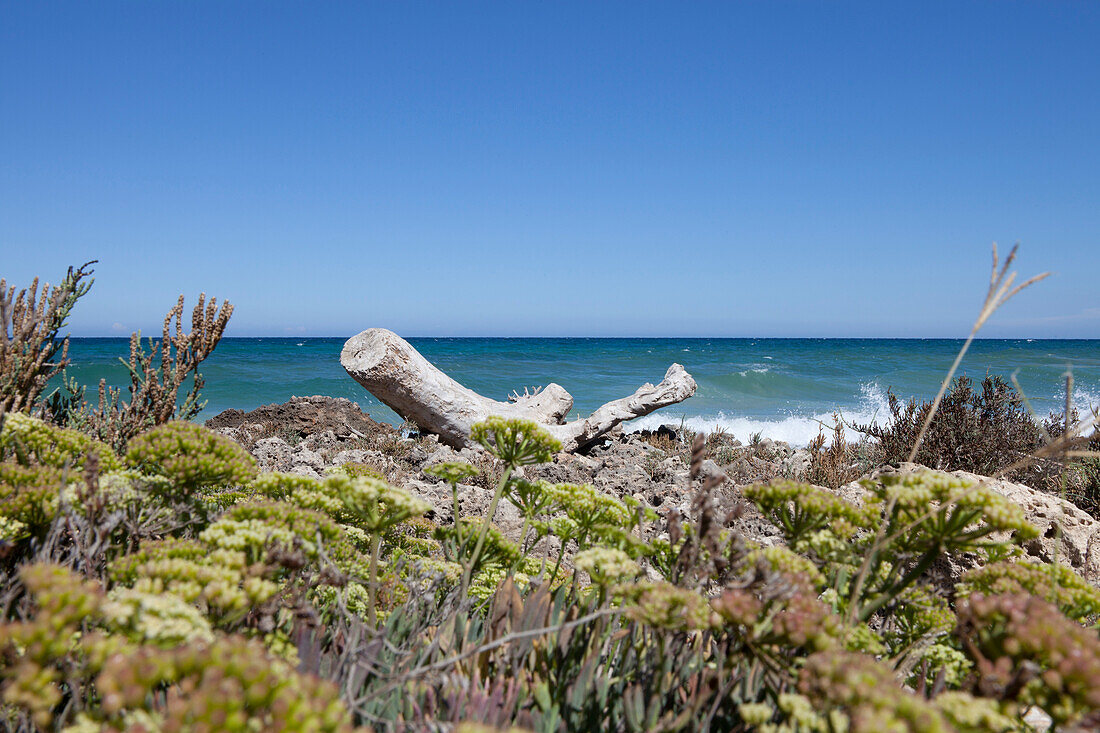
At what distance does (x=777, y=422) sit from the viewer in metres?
19.4

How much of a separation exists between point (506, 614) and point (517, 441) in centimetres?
62

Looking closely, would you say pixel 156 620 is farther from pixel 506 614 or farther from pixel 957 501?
pixel 957 501

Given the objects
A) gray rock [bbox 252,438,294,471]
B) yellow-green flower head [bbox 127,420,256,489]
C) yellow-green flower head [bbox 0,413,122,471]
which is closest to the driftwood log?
gray rock [bbox 252,438,294,471]

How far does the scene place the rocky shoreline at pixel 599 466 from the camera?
3859 millimetres

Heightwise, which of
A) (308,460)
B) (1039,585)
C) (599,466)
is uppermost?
(1039,585)

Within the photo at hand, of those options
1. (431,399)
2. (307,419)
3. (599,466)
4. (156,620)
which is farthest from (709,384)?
(156,620)

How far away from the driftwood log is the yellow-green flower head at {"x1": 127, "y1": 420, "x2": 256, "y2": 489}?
286 inches

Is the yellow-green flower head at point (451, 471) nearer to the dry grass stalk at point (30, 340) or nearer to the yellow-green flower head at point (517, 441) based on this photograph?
the yellow-green flower head at point (517, 441)

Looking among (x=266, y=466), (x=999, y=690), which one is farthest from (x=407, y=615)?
(x=266, y=466)

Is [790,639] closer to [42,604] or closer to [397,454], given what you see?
[42,604]

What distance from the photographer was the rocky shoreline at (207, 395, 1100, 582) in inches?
152

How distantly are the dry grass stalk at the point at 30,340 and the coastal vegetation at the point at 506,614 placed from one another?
1.08m

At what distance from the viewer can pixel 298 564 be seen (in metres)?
1.30

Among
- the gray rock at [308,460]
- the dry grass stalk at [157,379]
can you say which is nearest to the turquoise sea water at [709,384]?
the gray rock at [308,460]
